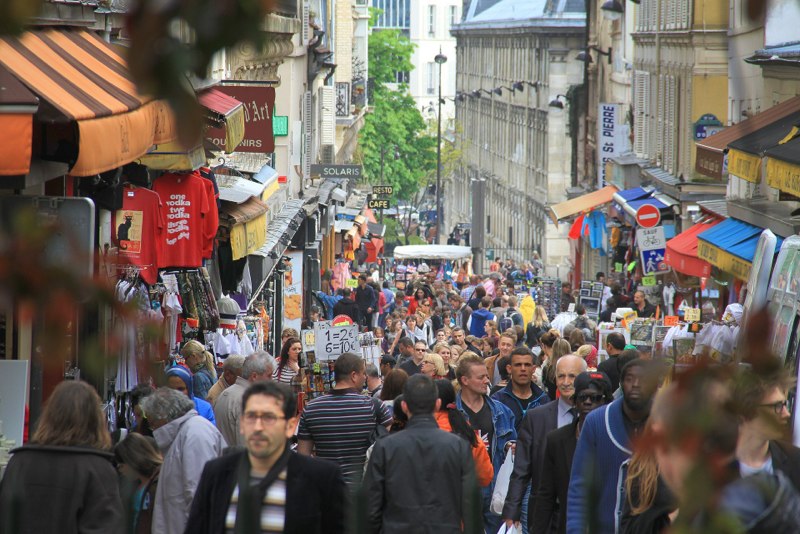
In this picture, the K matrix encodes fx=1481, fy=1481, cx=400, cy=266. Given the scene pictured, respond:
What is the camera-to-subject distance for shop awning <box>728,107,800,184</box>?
1733 centimetres

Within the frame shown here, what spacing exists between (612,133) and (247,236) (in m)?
25.8

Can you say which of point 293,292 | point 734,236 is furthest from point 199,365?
point 293,292

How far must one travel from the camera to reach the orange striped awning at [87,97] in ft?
28.1

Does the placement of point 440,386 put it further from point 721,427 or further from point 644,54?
point 644,54

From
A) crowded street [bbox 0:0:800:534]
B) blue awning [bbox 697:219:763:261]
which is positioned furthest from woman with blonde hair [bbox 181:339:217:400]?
blue awning [bbox 697:219:763:261]

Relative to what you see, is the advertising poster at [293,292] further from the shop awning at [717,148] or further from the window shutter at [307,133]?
the shop awning at [717,148]

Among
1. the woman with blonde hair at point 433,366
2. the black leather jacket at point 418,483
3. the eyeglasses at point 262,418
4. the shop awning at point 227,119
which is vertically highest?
the shop awning at point 227,119

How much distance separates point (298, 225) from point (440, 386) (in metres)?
22.4

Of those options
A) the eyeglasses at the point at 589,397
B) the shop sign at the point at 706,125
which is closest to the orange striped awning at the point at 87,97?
the eyeglasses at the point at 589,397

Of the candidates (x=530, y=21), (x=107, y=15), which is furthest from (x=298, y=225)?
(x=530, y=21)

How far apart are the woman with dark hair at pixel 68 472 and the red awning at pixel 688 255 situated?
1860cm

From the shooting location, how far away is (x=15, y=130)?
25.7 feet

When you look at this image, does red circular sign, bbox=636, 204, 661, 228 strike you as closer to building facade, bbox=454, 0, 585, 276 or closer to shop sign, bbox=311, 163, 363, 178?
shop sign, bbox=311, 163, 363, 178

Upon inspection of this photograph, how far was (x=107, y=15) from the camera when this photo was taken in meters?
12.1
